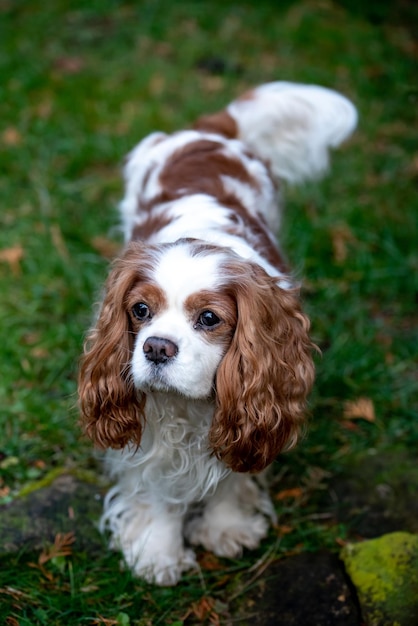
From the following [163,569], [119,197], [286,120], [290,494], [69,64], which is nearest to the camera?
[163,569]

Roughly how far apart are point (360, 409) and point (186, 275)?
1.54 m

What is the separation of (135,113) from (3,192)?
1.27m

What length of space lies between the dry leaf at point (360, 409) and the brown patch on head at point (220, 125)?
1.43 m

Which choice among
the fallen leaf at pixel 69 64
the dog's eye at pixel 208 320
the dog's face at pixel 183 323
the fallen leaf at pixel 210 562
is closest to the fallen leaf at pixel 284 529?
the fallen leaf at pixel 210 562

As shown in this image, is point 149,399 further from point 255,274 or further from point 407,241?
point 407,241

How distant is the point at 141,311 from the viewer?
2.72 metres

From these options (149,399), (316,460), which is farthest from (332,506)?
(149,399)

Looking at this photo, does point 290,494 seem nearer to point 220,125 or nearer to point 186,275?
point 186,275

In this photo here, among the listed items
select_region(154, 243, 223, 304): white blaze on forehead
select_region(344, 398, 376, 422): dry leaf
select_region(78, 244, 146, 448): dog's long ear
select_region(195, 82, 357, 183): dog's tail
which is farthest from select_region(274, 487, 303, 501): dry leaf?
select_region(195, 82, 357, 183): dog's tail

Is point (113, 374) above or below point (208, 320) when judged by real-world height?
below

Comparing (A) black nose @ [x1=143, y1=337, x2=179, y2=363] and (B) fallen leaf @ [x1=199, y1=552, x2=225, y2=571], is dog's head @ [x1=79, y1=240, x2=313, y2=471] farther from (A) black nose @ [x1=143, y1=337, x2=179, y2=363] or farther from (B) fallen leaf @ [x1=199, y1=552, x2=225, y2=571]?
(B) fallen leaf @ [x1=199, y1=552, x2=225, y2=571]

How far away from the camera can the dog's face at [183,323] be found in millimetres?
2541

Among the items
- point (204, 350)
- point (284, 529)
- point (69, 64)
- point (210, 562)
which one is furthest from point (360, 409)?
point (69, 64)

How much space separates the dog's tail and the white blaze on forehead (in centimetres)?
148
